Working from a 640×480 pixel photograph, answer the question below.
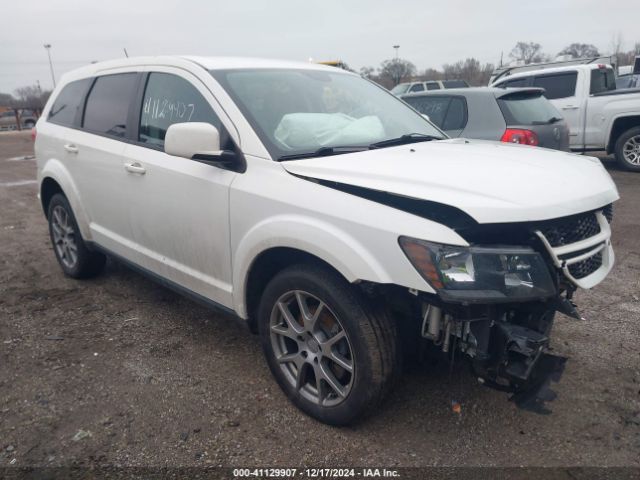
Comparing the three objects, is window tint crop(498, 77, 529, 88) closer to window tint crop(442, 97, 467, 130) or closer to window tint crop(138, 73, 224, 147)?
window tint crop(442, 97, 467, 130)

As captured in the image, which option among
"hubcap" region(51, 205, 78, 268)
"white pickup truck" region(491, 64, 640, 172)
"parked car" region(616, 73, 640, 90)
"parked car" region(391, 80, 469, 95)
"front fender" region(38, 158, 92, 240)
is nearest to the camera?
"front fender" region(38, 158, 92, 240)

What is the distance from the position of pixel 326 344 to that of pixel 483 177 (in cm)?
107

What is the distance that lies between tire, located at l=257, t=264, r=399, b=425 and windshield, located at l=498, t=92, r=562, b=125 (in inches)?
184

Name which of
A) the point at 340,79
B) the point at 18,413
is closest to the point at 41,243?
the point at 18,413

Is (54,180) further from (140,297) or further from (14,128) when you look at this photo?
(14,128)

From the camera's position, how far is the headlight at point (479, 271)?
2.15 m

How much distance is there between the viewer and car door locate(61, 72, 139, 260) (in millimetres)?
A: 3873

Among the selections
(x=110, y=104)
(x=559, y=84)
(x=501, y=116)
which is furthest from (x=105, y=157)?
(x=559, y=84)

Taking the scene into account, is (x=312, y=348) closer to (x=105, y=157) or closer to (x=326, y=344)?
(x=326, y=344)

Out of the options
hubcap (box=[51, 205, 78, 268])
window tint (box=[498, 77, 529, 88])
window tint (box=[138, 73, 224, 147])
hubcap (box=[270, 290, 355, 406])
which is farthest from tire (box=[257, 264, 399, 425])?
window tint (box=[498, 77, 529, 88])

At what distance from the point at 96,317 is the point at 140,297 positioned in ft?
1.51

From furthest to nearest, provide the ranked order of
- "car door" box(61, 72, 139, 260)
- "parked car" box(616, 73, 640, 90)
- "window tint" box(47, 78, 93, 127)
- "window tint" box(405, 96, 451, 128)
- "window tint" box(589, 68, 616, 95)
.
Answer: "parked car" box(616, 73, 640, 90)
"window tint" box(589, 68, 616, 95)
"window tint" box(405, 96, 451, 128)
"window tint" box(47, 78, 93, 127)
"car door" box(61, 72, 139, 260)

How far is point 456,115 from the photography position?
6781 mm

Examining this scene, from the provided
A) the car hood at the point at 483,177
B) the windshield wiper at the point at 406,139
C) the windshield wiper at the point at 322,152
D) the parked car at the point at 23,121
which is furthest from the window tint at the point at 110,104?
the parked car at the point at 23,121
